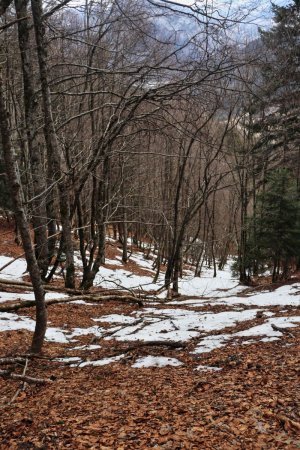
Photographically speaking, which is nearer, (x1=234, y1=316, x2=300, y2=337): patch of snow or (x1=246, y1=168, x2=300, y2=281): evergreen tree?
(x1=234, y1=316, x2=300, y2=337): patch of snow

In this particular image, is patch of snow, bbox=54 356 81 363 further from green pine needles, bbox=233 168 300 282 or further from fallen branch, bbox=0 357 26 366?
green pine needles, bbox=233 168 300 282

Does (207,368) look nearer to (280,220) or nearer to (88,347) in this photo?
(88,347)

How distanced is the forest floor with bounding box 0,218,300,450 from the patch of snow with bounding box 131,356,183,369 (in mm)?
15

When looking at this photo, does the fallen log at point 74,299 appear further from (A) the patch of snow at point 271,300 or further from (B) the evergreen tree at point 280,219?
(B) the evergreen tree at point 280,219

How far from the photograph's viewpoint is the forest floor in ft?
9.73

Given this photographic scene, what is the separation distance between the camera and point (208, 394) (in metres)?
3.74

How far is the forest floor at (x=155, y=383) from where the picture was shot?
9.73ft

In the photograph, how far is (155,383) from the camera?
13.9 feet

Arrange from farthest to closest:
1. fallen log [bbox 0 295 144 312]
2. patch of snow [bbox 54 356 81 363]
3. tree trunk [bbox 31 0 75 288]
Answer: tree trunk [bbox 31 0 75 288] → fallen log [bbox 0 295 144 312] → patch of snow [bbox 54 356 81 363]

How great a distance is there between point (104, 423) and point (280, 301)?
311 inches

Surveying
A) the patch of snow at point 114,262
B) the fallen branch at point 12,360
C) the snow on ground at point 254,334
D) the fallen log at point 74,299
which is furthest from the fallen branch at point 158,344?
the patch of snow at point 114,262

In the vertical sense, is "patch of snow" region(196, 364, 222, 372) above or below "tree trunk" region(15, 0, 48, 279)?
below

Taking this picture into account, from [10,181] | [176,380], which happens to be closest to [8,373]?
[176,380]

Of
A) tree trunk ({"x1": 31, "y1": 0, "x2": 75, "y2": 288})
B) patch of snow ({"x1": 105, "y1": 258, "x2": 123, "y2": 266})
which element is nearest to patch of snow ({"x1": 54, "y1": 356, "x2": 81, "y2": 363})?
tree trunk ({"x1": 31, "y1": 0, "x2": 75, "y2": 288})
